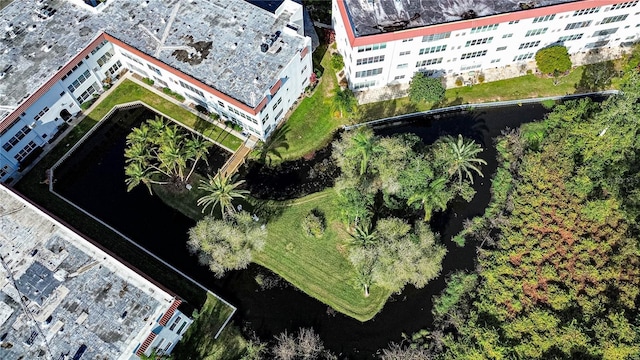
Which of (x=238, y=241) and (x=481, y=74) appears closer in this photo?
(x=238, y=241)

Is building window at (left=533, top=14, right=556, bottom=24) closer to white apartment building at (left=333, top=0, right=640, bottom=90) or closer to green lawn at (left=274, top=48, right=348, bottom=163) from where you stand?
white apartment building at (left=333, top=0, right=640, bottom=90)

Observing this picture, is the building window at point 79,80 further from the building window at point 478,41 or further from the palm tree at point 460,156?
the building window at point 478,41

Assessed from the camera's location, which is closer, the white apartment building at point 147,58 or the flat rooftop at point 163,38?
the white apartment building at point 147,58

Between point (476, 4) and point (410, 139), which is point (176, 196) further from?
point (476, 4)

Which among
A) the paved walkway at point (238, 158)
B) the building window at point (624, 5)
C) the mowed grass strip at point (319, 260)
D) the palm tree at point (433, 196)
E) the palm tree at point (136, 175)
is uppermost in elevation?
the building window at point (624, 5)

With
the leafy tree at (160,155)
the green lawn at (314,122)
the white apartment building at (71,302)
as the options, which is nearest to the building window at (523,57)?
the green lawn at (314,122)

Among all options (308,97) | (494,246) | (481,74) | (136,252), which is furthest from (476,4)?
(136,252)

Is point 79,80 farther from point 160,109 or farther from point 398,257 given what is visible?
point 398,257
